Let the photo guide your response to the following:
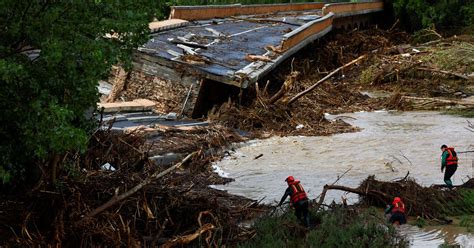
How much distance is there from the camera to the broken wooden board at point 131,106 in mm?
22891

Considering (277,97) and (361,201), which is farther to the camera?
(277,97)

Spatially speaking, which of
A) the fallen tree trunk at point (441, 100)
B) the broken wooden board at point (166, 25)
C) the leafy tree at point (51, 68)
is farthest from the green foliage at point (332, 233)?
the broken wooden board at point (166, 25)

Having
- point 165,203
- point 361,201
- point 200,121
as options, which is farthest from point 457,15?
point 165,203

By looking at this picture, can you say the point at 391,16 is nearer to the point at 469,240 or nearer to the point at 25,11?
the point at 469,240

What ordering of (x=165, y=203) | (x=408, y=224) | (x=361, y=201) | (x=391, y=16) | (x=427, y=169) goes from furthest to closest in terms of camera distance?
(x=391, y=16), (x=427, y=169), (x=361, y=201), (x=408, y=224), (x=165, y=203)

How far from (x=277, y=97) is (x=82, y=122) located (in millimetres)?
12685

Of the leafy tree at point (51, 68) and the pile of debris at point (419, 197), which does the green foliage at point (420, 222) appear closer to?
the pile of debris at point (419, 197)

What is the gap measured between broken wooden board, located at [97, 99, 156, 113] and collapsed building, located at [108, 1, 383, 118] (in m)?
0.33

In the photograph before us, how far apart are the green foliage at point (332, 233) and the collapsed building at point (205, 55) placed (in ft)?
35.2

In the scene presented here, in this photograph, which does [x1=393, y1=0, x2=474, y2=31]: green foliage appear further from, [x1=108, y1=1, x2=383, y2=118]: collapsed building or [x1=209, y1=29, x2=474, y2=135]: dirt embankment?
[x1=108, y1=1, x2=383, y2=118]: collapsed building

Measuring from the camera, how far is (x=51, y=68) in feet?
33.5

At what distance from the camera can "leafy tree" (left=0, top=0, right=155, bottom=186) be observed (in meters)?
9.79

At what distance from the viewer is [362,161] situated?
19.8 meters

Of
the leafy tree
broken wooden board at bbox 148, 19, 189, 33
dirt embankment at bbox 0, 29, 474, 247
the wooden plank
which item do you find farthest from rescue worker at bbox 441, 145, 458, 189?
the wooden plank
